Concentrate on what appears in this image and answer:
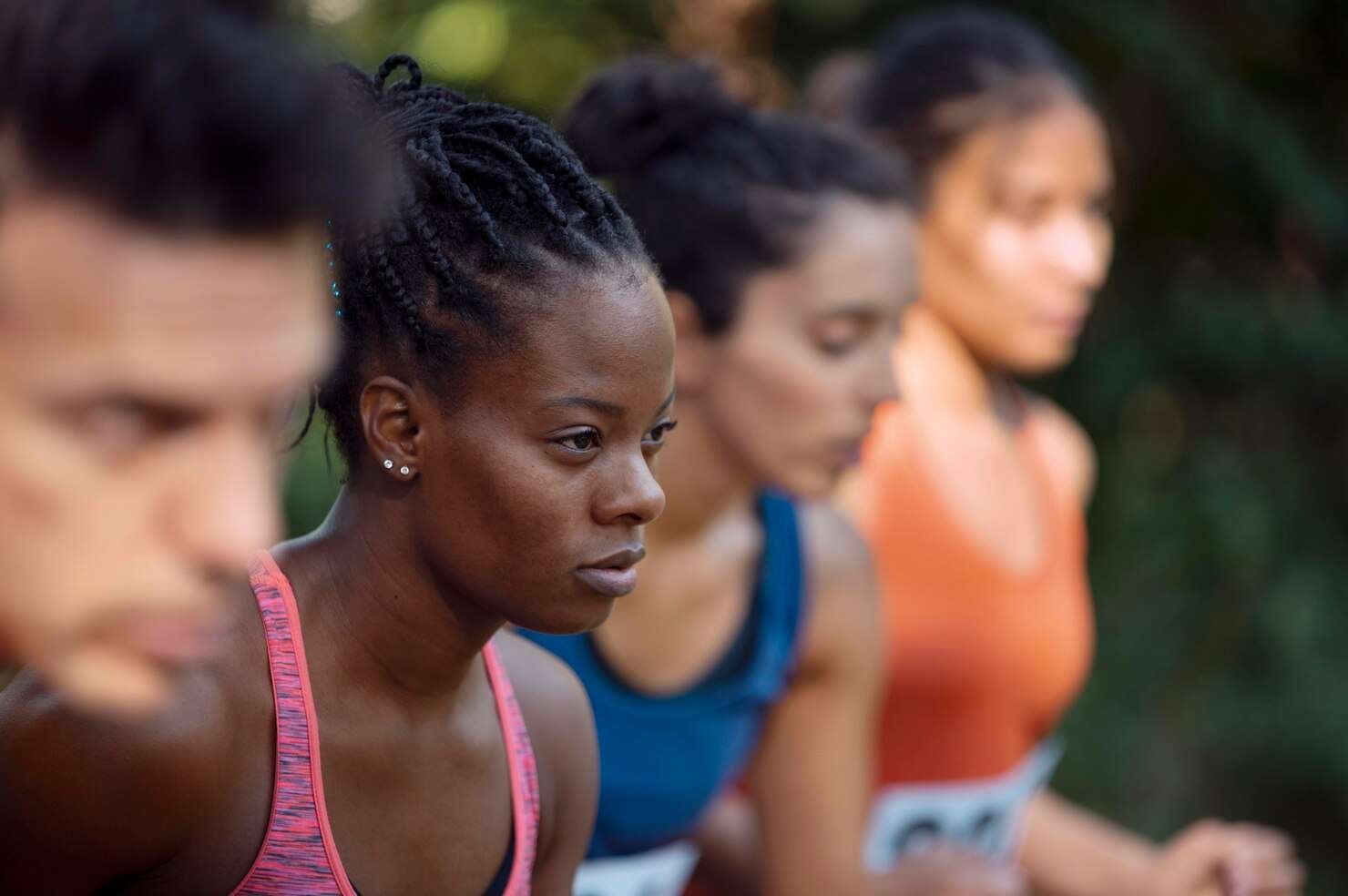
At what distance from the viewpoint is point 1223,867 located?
8.33 ft

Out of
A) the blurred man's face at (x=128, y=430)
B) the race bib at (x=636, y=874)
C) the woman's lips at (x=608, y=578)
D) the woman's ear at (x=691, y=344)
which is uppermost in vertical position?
the blurred man's face at (x=128, y=430)

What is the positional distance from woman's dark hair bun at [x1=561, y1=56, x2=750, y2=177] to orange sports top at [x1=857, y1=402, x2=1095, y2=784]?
31.3 inches

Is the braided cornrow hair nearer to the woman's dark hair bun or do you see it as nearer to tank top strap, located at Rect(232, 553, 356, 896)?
tank top strap, located at Rect(232, 553, 356, 896)

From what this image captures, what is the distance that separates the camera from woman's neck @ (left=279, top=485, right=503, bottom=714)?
138cm

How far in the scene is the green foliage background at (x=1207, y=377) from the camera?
14.3 feet

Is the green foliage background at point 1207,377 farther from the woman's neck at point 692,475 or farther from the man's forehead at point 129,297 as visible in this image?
the man's forehead at point 129,297

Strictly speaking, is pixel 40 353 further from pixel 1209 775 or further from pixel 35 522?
pixel 1209 775

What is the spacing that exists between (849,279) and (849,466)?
0.84ft

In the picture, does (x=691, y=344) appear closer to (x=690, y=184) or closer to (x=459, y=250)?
(x=690, y=184)

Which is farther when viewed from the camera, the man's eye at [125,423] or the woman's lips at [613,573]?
the woman's lips at [613,573]

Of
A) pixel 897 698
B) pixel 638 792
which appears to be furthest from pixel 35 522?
pixel 897 698

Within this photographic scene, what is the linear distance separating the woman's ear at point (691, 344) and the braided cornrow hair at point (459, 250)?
860 mm

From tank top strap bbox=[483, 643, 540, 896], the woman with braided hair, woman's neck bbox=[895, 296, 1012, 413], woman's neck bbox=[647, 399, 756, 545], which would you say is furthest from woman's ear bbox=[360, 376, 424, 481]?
woman's neck bbox=[895, 296, 1012, 413]

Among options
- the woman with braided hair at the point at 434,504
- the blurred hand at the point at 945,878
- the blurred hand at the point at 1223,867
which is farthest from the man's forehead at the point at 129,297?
the blurred hand at the point at 1223,867
